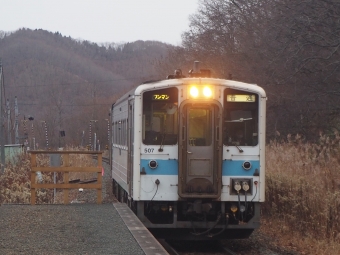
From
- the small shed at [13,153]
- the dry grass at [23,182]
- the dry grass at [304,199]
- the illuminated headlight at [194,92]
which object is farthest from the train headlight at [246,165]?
the small shed at [13,153]

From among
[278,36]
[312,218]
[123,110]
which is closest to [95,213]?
[123,110]

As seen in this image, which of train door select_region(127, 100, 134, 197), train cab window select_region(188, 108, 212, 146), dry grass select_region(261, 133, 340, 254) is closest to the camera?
train cab window select_region(188, 108, 212, 146)

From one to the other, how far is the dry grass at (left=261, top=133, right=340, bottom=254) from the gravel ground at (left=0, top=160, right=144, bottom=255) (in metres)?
3.47

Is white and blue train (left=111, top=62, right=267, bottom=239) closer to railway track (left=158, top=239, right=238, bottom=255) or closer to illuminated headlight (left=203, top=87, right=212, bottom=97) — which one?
illuminated headlight (left=203, top=87, right=212, bottom=97)

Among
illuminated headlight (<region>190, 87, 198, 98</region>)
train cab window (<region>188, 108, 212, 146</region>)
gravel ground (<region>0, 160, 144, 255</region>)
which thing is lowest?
gravel ground (<region>0, 160, 144, 255</region>)

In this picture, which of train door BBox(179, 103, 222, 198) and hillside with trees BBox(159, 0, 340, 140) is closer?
train door BBox(179, 103, 222, 198)

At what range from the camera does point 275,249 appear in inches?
434

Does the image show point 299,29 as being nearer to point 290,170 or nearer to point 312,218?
point 290,170

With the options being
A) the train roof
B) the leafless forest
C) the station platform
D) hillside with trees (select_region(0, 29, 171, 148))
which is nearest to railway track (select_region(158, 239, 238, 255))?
the station platform

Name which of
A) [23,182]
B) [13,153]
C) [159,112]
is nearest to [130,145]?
[159,112]

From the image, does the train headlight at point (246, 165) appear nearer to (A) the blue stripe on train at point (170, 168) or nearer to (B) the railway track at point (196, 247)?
(A) the blue stripe on train at point (170, 168)

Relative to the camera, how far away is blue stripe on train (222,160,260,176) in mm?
10578

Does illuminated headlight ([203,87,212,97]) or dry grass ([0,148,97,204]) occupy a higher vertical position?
illuminated headlight ([203,87,212,97])

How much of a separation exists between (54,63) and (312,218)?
11693 cm
